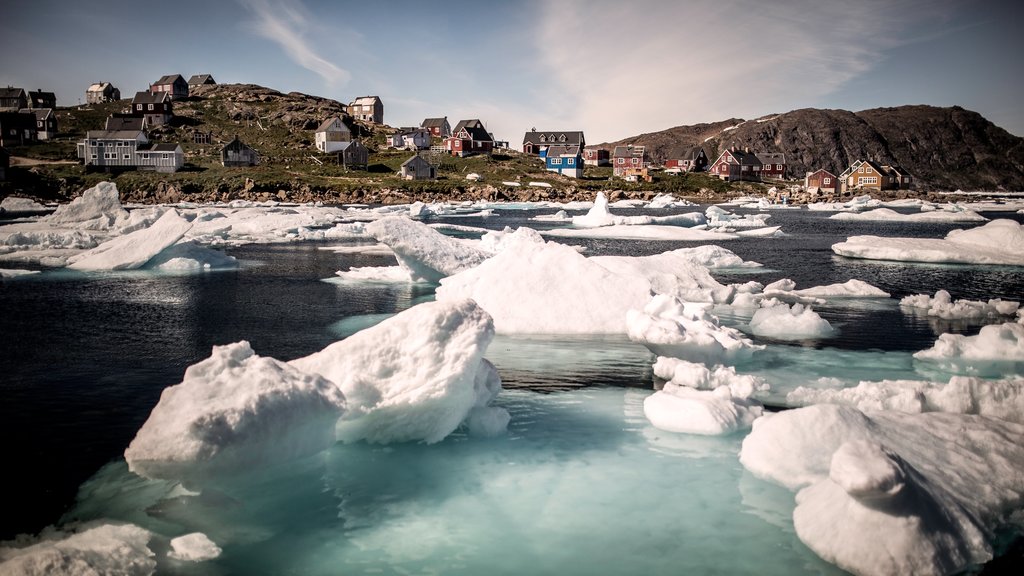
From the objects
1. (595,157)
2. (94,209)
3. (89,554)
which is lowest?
(89,554)

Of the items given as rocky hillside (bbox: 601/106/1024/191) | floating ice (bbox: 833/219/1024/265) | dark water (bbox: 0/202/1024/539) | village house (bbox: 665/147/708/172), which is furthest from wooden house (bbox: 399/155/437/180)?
rocky hillside (bbox: 601/106/1024/191)

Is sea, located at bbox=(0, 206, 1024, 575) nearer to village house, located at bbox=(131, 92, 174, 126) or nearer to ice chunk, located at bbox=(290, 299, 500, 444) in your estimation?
ice chunk, located at bbox=(290, 299, 500, 444)

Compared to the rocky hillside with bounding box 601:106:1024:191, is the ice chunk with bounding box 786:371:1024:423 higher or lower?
lower

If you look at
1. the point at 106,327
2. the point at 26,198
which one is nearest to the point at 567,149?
the point at 26,198

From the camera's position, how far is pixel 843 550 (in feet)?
19.6

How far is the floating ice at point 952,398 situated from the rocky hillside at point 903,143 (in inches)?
6477

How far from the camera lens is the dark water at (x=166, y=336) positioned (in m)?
8.80

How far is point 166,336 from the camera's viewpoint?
14969mm

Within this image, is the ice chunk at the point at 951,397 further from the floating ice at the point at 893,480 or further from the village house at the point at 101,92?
the village house at the point at 101,92

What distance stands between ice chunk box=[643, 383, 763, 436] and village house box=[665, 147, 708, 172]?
120 meters

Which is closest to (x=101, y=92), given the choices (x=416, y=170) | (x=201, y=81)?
(x=201, y=81)

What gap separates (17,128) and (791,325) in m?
105

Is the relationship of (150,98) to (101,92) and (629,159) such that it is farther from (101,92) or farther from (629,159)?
(629,159)

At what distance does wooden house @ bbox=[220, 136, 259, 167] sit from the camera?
84000 mm
